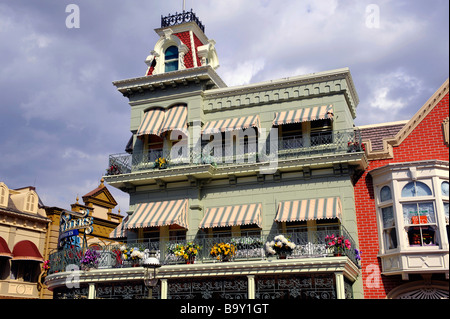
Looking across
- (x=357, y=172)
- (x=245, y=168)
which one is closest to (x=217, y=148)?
(x=245, y=168)

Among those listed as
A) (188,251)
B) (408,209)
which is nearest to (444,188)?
(408,209)

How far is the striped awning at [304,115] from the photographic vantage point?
73.0ft

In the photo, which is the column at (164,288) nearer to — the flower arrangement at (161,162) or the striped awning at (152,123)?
the flower arrangement at (161,162)

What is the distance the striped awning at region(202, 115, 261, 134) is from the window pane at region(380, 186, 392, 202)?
6102 millimetres

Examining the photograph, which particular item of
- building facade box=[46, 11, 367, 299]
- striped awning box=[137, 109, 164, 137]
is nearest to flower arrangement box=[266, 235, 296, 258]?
building facade box=[46, 11, 367, 299]

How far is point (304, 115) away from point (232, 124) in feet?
10.8

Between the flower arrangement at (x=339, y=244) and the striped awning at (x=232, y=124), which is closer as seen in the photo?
the flower arrangement at (x=339, y=244)

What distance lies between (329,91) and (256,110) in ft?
11.3

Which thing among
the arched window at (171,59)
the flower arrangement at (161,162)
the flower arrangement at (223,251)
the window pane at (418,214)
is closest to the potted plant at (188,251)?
the flower arrangement at (223,251)

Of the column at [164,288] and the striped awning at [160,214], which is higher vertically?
the striped awning at [160,214]

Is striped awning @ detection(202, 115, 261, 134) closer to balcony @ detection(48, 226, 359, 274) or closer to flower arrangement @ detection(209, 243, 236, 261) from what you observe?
balcony @ detection(48, 226, 359, 274)

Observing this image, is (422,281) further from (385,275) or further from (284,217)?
(284,217)

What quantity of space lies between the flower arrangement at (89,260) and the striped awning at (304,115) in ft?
31.9

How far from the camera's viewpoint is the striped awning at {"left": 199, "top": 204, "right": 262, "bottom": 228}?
21.8m
